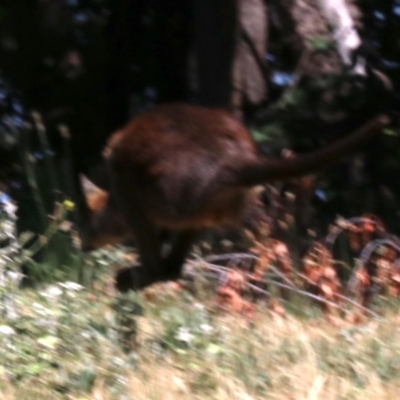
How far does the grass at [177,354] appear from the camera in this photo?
15.1 ft

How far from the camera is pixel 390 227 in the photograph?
8086mm

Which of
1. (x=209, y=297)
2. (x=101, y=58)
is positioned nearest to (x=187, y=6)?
(x=101, y=58)

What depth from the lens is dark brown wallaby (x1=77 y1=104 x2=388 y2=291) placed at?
16.6 ft

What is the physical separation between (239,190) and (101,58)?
434cm

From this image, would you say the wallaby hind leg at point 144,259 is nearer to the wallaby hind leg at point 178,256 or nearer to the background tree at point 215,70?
the wallaby hind leg at point 178,256

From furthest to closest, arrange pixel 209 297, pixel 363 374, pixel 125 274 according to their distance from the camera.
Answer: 1. pixel 209 297
2. pixel 125 274
3. pixel 363 374

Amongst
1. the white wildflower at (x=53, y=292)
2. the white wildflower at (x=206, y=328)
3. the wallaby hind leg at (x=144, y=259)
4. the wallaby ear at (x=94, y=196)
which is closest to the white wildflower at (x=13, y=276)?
the white wildflower at (x=53, y=292)

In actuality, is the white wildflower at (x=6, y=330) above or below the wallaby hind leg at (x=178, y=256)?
below

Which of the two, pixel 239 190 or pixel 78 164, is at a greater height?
pixel 239 190

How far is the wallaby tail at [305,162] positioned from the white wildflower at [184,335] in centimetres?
67

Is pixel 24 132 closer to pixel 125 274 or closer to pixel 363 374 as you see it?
pixel 125 274

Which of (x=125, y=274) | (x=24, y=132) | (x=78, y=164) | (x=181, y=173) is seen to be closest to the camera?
(x=181, y=173)

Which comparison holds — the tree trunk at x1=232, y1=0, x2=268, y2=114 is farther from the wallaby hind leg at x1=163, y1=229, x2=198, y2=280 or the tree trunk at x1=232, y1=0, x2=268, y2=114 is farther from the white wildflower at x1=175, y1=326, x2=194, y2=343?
the white wildflower at x1=175, y1=326, x2=194, y2=343

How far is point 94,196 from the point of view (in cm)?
620
